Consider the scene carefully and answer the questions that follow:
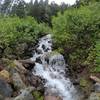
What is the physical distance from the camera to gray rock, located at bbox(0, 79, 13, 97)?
914 centimetres

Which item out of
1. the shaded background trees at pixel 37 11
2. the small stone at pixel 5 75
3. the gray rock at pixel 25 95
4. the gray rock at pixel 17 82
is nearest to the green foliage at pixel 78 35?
the gray rock at pixel 17 82

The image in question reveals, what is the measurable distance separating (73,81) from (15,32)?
5.45 metres

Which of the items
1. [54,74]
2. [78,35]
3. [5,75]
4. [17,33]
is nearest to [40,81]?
[54,74]

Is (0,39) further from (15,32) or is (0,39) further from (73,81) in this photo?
(73,81)

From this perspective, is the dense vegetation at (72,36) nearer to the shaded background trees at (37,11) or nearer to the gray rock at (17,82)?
the gray rock at (17,82)

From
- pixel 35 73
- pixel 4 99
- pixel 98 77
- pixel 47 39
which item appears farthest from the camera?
pixel 47 39

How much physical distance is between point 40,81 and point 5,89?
2.54 m

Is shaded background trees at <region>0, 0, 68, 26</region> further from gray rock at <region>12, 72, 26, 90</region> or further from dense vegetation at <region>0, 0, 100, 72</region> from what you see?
gray rock at <region>12, 72, 26, 90</region>

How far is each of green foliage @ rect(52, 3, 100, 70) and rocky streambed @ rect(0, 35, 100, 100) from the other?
0.67m

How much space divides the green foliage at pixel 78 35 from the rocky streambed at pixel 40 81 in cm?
67

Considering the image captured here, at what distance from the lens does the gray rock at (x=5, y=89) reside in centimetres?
914

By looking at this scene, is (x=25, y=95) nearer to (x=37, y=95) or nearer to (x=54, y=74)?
(x=37, y=95)

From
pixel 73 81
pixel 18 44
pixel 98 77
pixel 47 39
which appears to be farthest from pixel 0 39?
pixel 98 77

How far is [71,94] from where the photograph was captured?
35.2 ft
